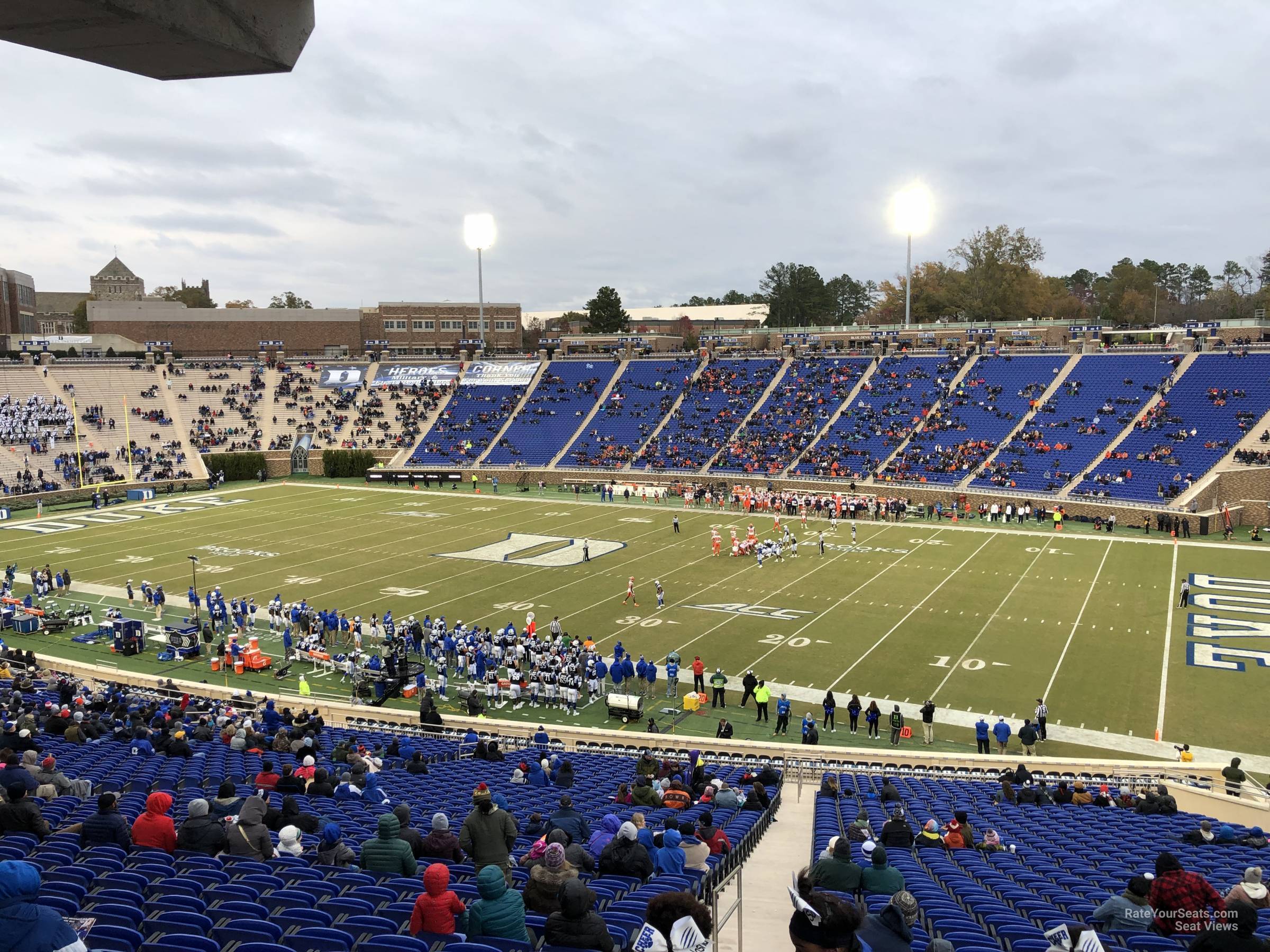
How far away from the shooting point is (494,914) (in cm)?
546

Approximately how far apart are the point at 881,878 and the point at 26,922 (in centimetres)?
533

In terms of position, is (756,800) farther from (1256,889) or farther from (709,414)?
(709,414)

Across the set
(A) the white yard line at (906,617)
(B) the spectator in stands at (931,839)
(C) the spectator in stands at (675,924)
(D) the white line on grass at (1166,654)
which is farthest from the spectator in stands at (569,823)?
(D) the white line on grass at (1166,654)

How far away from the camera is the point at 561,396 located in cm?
6925

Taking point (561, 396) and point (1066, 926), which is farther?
point (561, 396)

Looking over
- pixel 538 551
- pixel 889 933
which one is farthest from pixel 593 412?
pixel 889 933

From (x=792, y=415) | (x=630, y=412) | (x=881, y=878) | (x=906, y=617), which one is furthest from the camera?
(x=630, y=412)

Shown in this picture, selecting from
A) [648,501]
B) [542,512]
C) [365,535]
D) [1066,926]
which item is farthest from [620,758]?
→ [648,501]

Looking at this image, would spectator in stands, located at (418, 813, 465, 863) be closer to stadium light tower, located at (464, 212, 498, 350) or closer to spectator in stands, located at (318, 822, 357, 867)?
spectator in stands, located at (318, 822, 357, 867)

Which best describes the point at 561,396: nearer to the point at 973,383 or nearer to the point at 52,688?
the point at 973,383

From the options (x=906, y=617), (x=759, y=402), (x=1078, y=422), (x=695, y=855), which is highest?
(x=759, y=402)

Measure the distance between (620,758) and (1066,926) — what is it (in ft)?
37.2

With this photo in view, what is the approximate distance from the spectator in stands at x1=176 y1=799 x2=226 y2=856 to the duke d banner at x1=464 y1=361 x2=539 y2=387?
64507 millimetres

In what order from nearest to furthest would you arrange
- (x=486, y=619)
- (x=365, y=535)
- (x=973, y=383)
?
(x=486, y=619) → (x=365, y=535) → (x=973, y=383)
